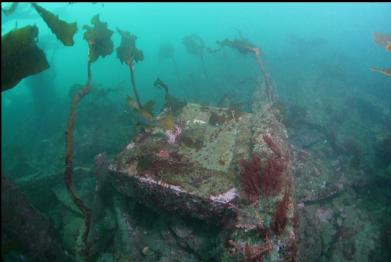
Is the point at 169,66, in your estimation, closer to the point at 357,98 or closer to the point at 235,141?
the point at 357,98

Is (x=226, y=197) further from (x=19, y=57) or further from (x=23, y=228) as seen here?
(x=19, y=57)

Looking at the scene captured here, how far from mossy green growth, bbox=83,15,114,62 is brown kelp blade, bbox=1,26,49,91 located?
1585 mm

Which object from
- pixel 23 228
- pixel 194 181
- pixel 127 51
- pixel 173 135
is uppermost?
pixel 127 51

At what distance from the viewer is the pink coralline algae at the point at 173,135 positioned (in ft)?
20.3

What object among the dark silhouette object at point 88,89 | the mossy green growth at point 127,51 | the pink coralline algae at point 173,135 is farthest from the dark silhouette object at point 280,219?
the mossy green growth at point 127,51

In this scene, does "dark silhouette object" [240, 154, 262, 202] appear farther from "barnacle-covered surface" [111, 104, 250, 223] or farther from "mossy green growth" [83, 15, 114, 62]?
"mossy green growth" [83, 15, 114, 62]

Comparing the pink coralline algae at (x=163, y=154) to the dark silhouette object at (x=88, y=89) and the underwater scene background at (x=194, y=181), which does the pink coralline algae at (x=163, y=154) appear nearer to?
the underwater scene background at (x=194, y=181)

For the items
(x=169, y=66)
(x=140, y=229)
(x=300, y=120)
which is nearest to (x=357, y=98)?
(x=300, y=120)

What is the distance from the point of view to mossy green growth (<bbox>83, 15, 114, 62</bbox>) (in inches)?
242

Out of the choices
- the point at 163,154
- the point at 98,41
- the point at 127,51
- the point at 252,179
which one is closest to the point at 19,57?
the point at 98,41

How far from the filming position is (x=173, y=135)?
6344 millimetres

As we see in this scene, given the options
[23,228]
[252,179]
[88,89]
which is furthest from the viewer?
[88,89]

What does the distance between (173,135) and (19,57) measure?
305cm

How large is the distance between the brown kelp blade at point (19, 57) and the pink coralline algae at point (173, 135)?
260 cm
